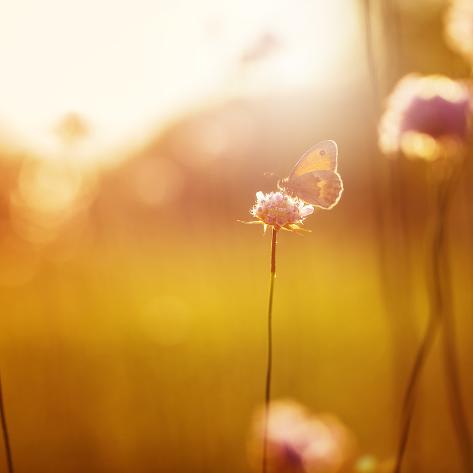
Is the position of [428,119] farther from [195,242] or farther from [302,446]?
[195,242]

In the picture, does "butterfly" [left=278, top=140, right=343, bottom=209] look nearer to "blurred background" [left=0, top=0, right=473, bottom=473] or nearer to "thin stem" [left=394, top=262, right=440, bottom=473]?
"blurred background" [left=0, top=0, right=473, bottom=473]

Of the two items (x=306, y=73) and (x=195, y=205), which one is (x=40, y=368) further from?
(x=306, y=73)

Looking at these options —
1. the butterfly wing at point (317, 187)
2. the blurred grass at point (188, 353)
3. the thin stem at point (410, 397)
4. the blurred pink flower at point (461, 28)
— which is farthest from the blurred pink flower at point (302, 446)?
the blurred pink flower at point (461, 28)

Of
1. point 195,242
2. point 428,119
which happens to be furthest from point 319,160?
point 195,242

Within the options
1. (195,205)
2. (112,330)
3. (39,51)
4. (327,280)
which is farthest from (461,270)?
(39,51)

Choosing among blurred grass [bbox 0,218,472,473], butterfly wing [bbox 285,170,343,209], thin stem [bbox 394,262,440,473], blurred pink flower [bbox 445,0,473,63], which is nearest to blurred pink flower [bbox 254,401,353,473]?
thin stem [bbox 394,262,440,473]

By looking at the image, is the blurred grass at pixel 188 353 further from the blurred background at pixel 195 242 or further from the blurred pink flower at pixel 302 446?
the blurred pink flower at pixel 302 446

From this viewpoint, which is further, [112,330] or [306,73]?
[112,330]
